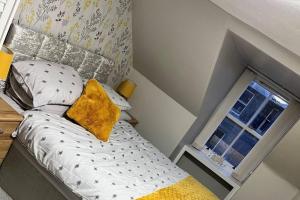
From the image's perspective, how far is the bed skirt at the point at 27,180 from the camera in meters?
2.23

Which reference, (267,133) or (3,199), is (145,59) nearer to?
(267,133)

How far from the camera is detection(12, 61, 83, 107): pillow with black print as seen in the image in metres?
2.45

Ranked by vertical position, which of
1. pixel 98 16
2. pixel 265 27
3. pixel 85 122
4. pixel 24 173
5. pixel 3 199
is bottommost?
pixel 3 199

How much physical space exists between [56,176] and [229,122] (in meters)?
2.68

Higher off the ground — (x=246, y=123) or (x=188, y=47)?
(x=188, y=47)

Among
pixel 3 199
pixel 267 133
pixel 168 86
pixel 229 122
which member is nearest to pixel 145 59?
pixel 168 86

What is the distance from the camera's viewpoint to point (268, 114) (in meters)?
4.09

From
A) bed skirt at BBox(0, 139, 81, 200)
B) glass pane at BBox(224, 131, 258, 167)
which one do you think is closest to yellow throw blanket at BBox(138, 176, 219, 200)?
bed skirt at BBox(0, 139, 81, 200)

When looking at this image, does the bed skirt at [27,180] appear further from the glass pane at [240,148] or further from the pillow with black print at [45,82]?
the glass pane at [240,148]

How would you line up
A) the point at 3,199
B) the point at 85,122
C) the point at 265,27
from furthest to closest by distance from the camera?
the point at 85,122 → the point at 265,27 → the point at 3,199

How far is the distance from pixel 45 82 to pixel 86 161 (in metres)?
0.70

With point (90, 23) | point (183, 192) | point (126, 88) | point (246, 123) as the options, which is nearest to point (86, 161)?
point (183, 192)

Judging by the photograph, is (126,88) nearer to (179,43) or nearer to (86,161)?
(179,43)

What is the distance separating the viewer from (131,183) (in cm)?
240
